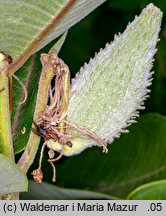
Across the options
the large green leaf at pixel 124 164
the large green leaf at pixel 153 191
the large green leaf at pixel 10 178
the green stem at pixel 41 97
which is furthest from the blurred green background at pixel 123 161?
the large green leaf at pixel 10 178

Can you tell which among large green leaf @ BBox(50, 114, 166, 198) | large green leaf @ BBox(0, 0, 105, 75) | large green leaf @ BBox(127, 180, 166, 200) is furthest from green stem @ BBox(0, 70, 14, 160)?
large green leaf @ BBox(50, 114, 166, 198)

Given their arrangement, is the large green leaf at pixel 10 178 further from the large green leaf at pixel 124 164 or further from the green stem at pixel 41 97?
the large green leaf at pixel 124 164

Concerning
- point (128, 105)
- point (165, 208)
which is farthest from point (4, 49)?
point (165, 208)

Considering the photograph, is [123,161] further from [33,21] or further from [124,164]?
[33,21]

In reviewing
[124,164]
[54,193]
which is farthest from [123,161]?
[54,193]

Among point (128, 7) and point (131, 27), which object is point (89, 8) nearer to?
point (131, 27)
